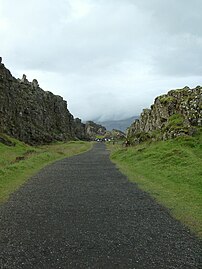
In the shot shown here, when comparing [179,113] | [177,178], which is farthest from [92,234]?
[179,113]

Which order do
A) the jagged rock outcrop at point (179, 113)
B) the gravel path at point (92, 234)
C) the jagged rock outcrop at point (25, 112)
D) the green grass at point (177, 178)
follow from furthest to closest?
1. the jagged rock outcrop at point (25, 112)
2. the jagged rock outcrop at point (179, 113)
3. the green grass at point (177, 178)
4. the gravel path at point (92, 234)

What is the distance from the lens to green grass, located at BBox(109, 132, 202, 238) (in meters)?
14.2

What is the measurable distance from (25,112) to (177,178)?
81.4m

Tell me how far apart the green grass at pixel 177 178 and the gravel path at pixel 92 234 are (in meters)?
0.75

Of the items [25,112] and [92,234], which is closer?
[92,234]

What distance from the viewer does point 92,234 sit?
1080 centimetres

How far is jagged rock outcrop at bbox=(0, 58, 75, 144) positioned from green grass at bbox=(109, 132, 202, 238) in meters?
49.7

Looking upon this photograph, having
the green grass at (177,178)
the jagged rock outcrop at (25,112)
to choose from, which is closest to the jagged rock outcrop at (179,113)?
the green grass at (177,178)

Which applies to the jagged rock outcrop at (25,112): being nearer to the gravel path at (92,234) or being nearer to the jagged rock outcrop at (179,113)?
the jagged rock outcrop at (179,113)

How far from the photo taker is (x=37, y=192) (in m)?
18.9

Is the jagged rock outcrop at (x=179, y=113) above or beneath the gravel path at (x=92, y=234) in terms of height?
above

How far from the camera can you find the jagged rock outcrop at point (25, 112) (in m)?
81.0

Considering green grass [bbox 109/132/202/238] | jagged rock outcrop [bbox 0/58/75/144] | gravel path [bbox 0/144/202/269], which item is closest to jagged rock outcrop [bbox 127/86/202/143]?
green grass [bbox 109/132/202/238]

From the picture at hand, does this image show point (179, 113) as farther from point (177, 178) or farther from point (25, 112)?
point (25, 112)
